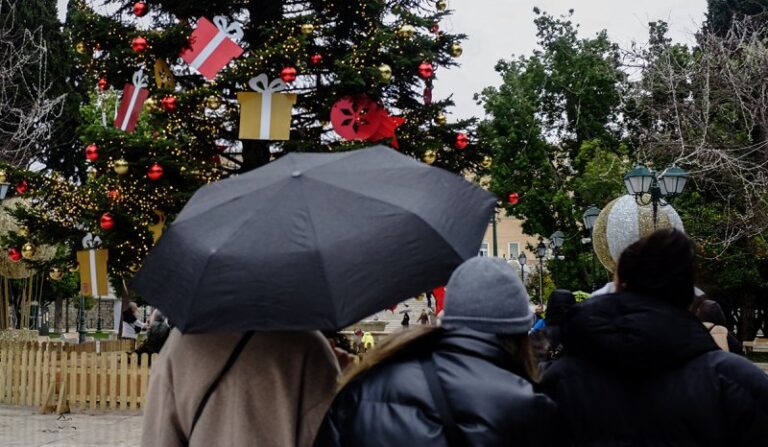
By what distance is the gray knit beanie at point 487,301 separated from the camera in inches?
95.2

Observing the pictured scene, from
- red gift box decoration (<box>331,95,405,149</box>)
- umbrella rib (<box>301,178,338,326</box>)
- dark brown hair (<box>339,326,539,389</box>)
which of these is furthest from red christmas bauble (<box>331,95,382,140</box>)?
dark brown hair (<box>339,326,539,389</box>)

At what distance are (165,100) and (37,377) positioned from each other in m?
6.04

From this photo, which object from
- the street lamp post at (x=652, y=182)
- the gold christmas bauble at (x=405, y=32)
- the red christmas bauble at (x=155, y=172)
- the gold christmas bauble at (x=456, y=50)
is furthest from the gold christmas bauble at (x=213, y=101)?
the street lamp post at (x=652, y=182)

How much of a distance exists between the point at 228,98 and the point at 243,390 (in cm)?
1173

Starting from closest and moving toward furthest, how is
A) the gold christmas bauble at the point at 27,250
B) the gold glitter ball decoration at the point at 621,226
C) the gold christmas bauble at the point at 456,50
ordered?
1. the gold glitter ball decoration at the point at 621,226
2. the gold christmas bauble at the point at 27,250
3. the gold christmas bauble at the point at 456,50

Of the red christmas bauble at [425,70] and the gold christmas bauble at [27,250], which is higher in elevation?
the red christmas bauble at [425,70]

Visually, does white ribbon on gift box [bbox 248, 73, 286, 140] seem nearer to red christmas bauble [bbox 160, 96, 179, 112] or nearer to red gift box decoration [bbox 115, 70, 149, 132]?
red christmas bauble [bbox 160, 96, 179, 112]

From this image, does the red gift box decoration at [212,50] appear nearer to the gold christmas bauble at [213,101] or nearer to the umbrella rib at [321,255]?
the gold christmas bauble at [213,101]

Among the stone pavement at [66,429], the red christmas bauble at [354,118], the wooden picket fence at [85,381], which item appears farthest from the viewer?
the wooden picket fence at [85,381]

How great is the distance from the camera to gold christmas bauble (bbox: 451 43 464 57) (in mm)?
14602

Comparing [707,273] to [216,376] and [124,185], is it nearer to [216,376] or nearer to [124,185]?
[124,185]

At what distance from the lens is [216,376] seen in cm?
326

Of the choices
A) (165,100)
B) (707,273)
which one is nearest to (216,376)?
(165,100)

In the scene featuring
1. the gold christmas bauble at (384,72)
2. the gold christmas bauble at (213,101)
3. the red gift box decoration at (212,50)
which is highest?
the red gift box decoration at (212,50)
